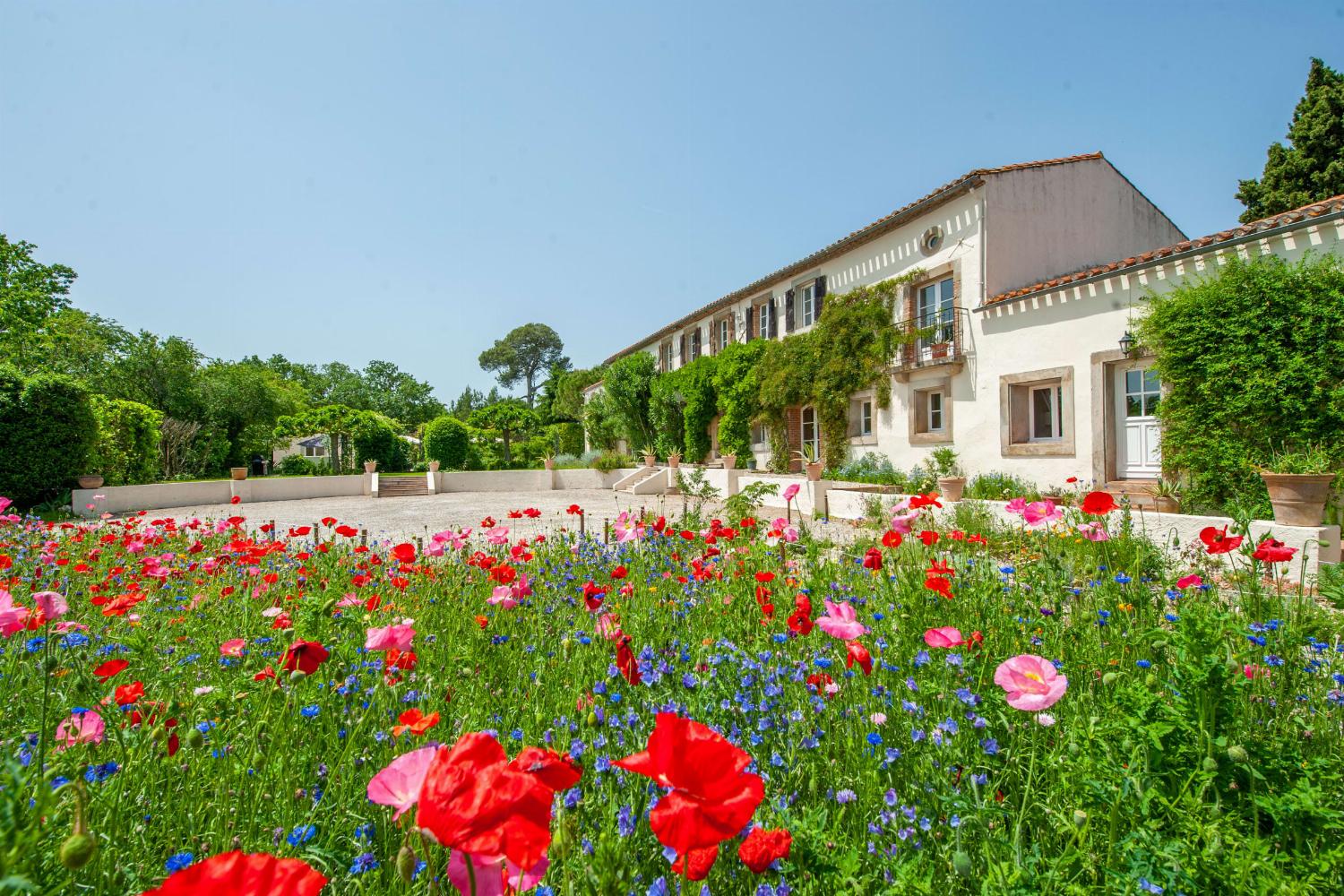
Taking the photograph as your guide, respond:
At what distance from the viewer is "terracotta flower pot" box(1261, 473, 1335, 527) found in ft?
18.3

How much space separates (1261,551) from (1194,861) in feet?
5.62

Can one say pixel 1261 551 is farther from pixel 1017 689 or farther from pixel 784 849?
pixel 784 849

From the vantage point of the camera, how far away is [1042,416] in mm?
Answer: 11734

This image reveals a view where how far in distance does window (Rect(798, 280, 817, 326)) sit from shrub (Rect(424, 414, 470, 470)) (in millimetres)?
14456

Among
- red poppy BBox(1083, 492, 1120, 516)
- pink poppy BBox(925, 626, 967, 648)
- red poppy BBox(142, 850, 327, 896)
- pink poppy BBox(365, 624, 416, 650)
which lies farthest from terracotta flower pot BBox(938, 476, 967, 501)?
red poppy BBox(142, 850, 327, 896)

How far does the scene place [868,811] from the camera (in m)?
1.50

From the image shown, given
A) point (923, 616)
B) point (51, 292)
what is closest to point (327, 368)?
point (51, 292)

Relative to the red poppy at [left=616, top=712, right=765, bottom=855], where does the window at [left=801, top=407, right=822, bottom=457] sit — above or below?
above

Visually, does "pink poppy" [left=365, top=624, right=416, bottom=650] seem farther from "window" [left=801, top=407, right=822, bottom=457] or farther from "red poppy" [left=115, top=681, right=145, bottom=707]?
"window" [left=801, top=407, right=822, bottom=457]

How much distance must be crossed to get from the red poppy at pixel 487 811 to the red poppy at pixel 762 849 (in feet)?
1.50

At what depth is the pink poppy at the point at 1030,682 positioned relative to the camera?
118 centimetres

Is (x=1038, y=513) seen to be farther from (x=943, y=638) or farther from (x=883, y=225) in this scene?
(x=883, y=225)

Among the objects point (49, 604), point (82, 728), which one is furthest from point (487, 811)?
point (49, 604)

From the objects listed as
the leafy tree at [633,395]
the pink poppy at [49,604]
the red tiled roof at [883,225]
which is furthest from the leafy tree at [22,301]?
the pink poppy at [49,604]
